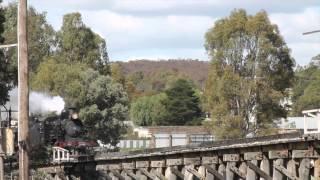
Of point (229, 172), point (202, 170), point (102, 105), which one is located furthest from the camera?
point (102, 105)

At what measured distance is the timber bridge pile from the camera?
24.0 metres

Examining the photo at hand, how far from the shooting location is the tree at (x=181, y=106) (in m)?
134

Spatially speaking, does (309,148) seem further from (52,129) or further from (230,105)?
(230,105)

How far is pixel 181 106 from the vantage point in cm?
13488

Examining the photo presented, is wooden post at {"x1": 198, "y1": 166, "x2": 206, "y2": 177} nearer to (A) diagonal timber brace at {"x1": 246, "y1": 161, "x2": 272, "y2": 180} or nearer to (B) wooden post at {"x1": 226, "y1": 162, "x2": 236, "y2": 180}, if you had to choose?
(B) wooden post at {"x1": 226, "y1": 162, "x2": 236, "y2": 180}

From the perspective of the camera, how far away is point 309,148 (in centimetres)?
2339

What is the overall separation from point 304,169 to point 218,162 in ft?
20.1

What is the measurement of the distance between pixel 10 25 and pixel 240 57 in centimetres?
2702

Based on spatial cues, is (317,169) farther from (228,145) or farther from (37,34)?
(37,34)

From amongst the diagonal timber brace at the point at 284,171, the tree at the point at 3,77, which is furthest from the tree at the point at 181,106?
the diagonal timber brace at the point at 284,171

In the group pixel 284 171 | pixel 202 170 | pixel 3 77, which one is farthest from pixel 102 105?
pixel 284 171

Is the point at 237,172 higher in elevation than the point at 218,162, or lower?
lower

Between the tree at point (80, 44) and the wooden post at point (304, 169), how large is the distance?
2503 inches

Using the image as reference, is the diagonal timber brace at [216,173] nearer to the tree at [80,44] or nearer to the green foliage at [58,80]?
the green foliage at [58,80]
